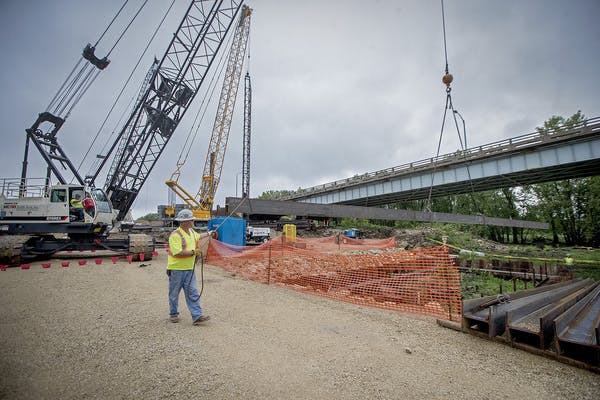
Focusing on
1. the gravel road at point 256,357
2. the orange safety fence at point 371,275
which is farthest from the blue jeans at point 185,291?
the orange safety fence at point 371,275

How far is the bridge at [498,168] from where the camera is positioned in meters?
20.9

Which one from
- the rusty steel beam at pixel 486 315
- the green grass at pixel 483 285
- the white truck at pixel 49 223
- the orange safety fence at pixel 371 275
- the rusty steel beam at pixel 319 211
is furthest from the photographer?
the rusty steel beam at pixel 319 211

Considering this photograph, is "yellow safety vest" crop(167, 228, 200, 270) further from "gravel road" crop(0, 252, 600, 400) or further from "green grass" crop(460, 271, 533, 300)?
"green grass" crop(460, 271, 533, 300)

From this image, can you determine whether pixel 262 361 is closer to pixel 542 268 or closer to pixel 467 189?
pixel 542 268

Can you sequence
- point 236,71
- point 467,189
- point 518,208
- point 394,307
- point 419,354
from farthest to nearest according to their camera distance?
point 518,208 → point 467,189 → point 236,71 → point 394,307 → point 419,354

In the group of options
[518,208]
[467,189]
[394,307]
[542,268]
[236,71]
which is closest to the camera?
[394,307]

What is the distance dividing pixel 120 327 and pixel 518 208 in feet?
195

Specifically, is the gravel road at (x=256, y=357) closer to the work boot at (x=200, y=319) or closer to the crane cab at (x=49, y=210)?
the work boot at (x=200, y=319)

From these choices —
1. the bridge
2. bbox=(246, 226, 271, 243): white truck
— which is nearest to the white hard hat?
the bridge

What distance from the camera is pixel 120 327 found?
4020 mm

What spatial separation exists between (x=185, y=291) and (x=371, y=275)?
15.1ft

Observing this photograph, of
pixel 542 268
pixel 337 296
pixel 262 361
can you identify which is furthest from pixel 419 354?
pixel 542 268

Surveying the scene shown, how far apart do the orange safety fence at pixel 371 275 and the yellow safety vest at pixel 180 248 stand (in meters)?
3.40

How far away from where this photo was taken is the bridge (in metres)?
20.9
